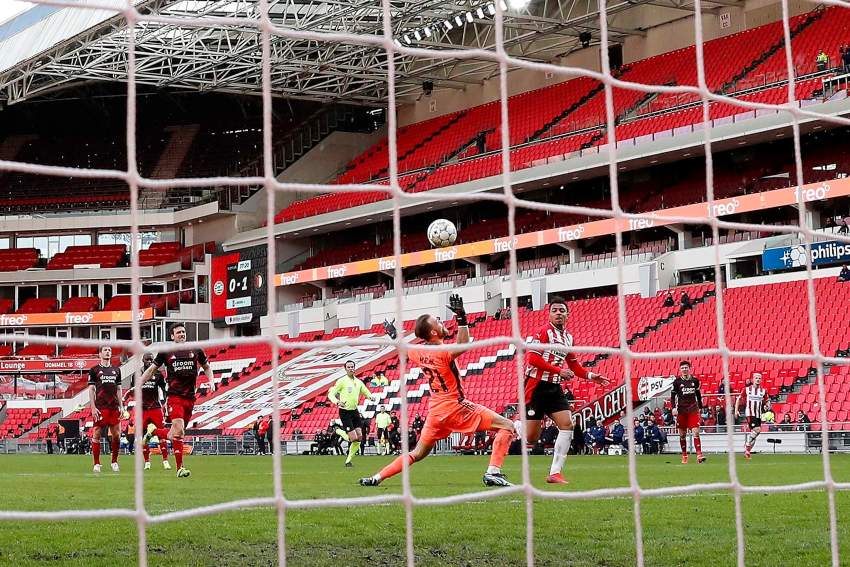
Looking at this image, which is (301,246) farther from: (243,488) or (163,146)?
(243,488)

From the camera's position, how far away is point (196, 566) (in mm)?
5789

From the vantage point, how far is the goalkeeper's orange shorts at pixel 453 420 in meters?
8.96

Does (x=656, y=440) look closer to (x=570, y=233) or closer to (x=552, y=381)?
(x=552, y=381)

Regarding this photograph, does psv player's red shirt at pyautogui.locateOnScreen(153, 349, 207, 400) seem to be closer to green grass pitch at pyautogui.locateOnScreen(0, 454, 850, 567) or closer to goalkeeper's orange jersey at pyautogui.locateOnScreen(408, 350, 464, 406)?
green grass pitch at pyautogui.locateOnScreen(0, 454, 850, 567)

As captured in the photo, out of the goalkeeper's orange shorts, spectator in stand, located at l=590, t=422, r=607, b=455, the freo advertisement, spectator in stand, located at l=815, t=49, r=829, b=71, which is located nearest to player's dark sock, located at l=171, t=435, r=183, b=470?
the goalkeeper's orange shorts

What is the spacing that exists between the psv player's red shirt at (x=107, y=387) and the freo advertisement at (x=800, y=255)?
16.6 meters

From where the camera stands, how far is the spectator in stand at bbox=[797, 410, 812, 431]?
19531 millimetres

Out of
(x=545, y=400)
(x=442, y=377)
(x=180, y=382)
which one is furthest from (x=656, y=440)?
(x=442, y=377)

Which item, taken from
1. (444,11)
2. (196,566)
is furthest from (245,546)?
(444,11)

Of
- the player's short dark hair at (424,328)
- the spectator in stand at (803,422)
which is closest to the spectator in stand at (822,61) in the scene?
the spectator in stand at (803,422)

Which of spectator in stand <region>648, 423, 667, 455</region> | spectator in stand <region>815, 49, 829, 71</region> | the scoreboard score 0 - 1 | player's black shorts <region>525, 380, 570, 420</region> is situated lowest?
spectator in stand <region>648, 423, 667, 455</region>

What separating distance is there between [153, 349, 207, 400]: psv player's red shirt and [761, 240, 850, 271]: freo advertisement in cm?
1691

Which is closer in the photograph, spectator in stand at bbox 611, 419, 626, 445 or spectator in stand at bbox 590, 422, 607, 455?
spectator in stand at bbox 590, 422, 607, 455

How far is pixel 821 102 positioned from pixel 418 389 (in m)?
12.2
